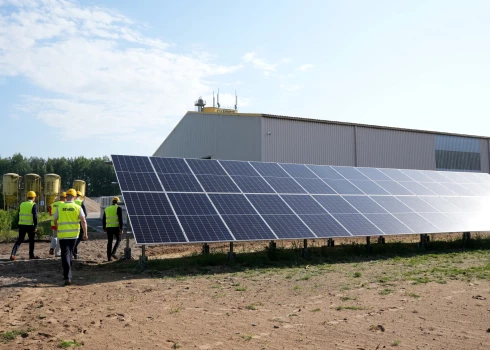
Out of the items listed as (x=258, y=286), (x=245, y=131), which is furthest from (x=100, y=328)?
(x=245, y=131)

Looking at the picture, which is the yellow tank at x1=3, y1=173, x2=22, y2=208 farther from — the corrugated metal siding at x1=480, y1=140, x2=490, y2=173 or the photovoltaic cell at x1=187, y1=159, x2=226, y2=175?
the corrugated metal siding at x1=480, y1=140, x2=490, y2=173

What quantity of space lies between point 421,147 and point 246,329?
28027 millimetres

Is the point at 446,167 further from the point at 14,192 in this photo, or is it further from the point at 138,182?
the point at 14,192

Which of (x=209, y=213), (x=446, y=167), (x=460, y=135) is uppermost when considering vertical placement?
(x=460, y=135)

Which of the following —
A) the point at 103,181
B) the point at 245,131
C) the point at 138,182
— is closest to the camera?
the point at 138,182

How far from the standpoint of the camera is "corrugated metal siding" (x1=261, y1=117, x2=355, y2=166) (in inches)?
981

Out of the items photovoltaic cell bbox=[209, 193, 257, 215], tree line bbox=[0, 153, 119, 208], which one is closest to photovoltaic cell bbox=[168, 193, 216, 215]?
photovoltaic cell bbox=[209, 193, 257, 215]

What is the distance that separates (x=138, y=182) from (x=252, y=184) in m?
3.85

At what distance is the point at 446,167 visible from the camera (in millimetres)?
32312

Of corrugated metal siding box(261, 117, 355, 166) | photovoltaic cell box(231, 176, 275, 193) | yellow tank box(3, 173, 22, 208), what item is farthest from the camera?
yellow tank box(3, 173, 22, 208)

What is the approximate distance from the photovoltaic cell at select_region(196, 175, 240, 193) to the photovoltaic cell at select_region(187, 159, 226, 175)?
0.28 meters

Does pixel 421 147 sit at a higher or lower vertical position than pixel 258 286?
higher

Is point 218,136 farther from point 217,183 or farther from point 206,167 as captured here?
point 217,183

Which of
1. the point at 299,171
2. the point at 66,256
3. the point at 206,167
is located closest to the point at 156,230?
the point at 66,256
